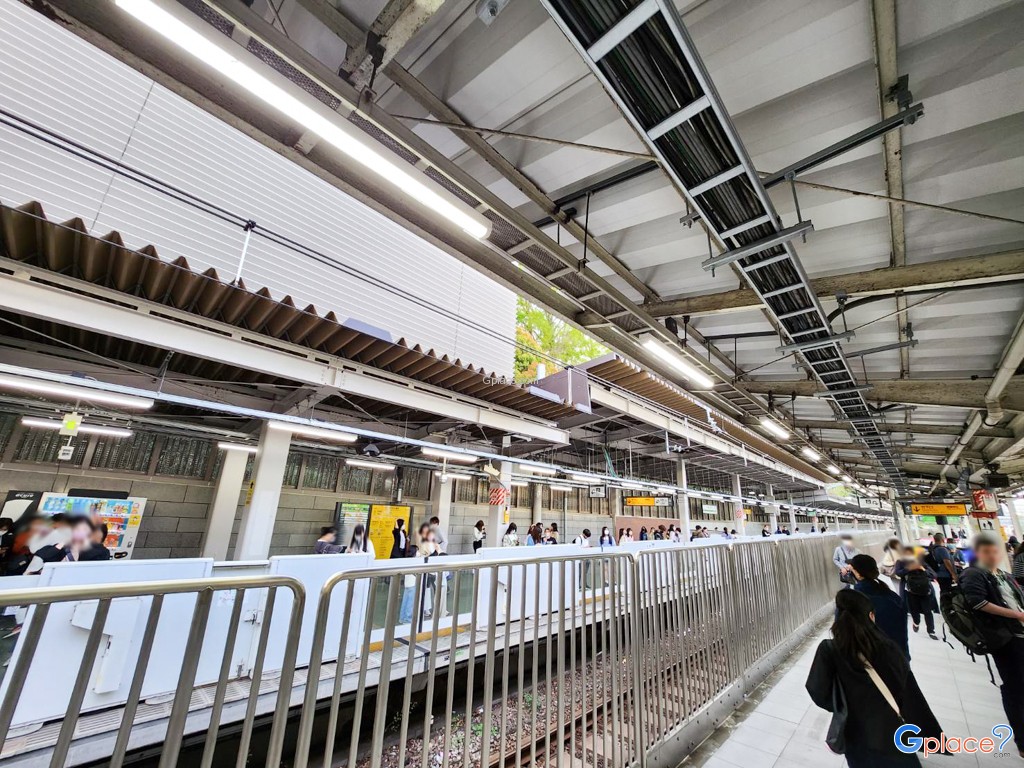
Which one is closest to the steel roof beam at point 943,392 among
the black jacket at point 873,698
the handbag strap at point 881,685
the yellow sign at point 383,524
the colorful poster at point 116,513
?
the black jacket at point 873,698

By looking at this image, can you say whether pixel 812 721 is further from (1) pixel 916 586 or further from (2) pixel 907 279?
(2) pixel 907 279

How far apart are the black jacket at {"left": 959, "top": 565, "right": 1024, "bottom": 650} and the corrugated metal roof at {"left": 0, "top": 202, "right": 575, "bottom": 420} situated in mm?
6049

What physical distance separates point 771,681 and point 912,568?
3.19 m

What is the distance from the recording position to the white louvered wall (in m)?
6.20

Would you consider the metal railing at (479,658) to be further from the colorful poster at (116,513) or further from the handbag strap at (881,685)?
the colorful poster at (116,513)

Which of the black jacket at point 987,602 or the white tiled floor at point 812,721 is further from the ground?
the black jacket at point 987,602

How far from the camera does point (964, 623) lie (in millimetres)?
3896

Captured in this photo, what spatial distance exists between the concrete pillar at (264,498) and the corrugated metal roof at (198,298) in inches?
46.8

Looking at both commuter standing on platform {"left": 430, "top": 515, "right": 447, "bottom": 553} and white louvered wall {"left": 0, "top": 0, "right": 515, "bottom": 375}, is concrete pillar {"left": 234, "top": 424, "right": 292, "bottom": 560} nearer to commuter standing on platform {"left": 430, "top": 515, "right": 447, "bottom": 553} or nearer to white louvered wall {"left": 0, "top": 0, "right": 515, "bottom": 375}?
white louvered wall {"left": 0, "top": 0, "right": 515, "bottom": 375}

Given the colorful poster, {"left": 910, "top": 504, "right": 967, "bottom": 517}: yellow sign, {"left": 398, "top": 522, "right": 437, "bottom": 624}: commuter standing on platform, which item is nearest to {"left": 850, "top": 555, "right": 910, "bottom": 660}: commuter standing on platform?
{"left": 398, "top": 522, "right": 437, "bottom": 624}: commuter standing on platform

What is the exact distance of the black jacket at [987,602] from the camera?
354 cm

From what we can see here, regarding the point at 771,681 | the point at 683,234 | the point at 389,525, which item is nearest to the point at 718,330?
the point at 683,234

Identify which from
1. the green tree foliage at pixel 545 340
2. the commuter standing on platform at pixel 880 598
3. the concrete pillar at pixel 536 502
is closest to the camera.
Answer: the commuter standing on platform at pixel 880 598

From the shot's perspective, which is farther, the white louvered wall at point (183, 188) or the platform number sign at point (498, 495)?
the platform number sign at point (498, 495)
